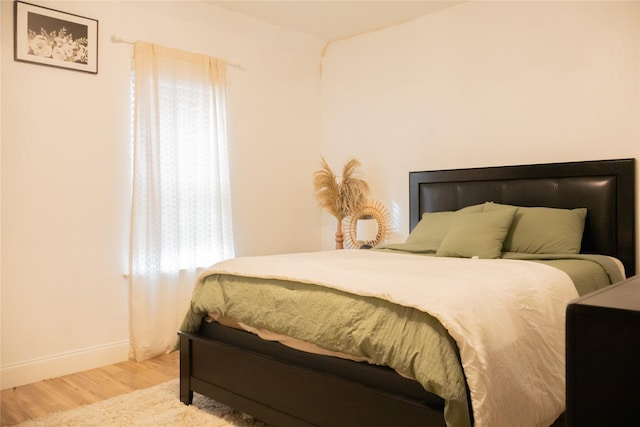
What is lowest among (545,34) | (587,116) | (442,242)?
(442,242)

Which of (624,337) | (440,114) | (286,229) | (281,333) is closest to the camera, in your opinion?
(624,337)

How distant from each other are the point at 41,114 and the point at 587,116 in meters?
3.61

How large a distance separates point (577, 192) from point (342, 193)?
203 cm

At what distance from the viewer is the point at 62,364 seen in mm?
3264

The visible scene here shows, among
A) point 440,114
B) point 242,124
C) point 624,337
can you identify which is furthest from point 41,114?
point 624,337

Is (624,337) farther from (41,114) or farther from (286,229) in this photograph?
(286,229)

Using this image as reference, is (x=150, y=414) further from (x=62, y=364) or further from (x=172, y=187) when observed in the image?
(x=172, y=187)

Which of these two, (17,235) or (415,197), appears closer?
(17,235)

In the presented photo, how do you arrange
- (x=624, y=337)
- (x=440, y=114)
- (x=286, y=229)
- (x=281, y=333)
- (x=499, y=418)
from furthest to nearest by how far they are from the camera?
(x=286, y=229) → (x=440, y=114) → (x=281, y=333) → (x=499, y=418) → (x=624, y=337)

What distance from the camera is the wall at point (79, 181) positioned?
10.1 feet

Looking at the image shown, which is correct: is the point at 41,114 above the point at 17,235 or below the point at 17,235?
above

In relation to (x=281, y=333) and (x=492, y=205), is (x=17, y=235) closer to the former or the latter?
(x=281, y=333)

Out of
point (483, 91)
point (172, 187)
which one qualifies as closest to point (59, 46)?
point (172, 187)

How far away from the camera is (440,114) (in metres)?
4.20
